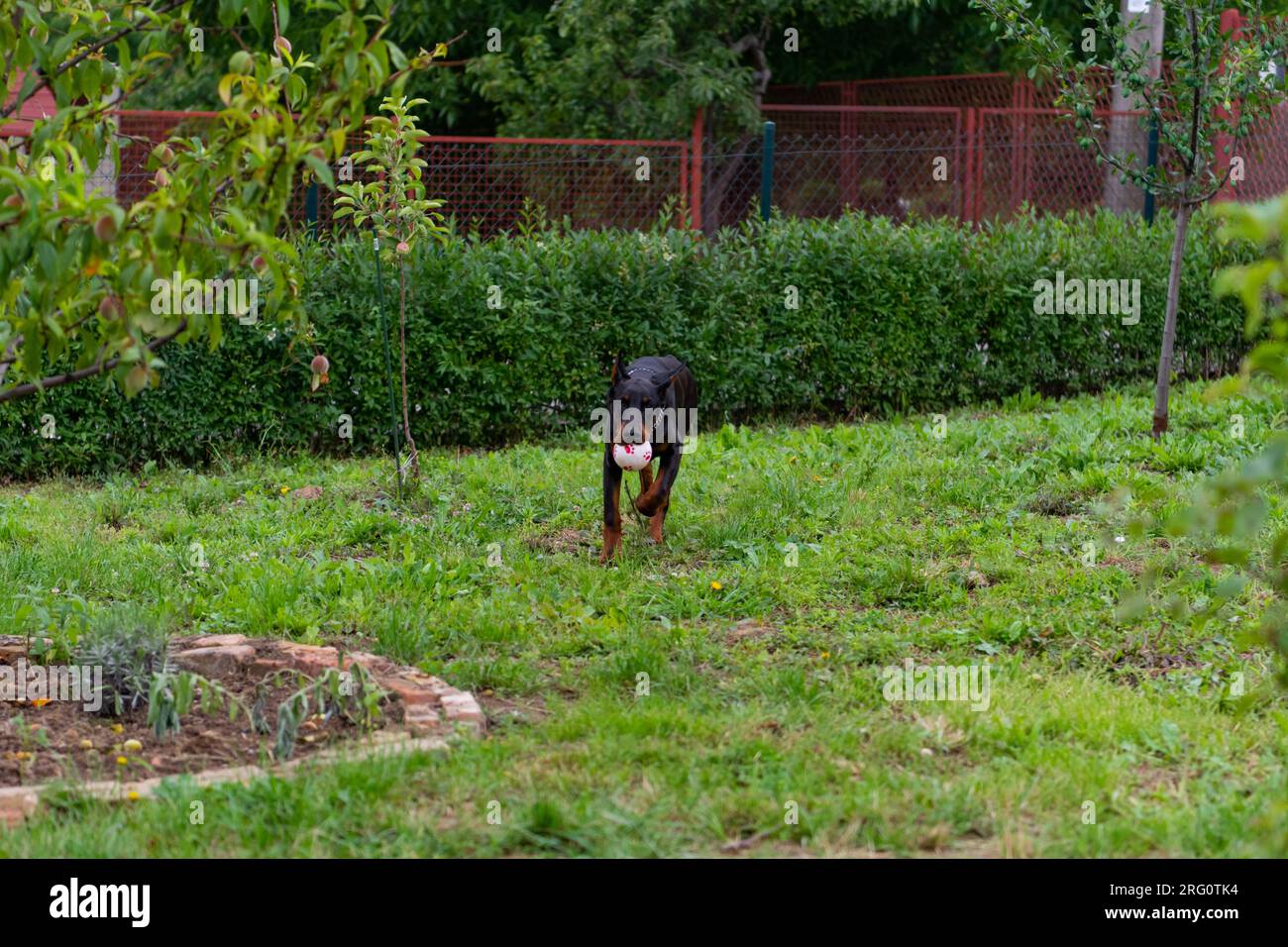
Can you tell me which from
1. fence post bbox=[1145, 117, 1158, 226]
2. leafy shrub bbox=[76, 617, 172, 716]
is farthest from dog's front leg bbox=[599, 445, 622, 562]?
fence post bbox=[1145, 117, 1158, 226]

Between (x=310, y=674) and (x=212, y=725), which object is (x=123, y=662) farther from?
(x=310, y=674)

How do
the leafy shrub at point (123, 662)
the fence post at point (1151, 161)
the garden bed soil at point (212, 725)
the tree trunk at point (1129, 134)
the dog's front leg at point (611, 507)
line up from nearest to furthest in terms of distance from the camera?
the garden bed soil at point (212, 725)
the leafy shrub at point (123, 662)
the dog's front leg at point (611, 507)
the fence post at point (1151, 161)
the tree trunk at point (1129, 134)

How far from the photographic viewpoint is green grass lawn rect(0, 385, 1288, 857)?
156 inches

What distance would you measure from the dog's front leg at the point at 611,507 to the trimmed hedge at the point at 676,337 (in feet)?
10.9

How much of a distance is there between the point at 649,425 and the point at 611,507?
54cm

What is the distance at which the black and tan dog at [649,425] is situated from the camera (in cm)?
621

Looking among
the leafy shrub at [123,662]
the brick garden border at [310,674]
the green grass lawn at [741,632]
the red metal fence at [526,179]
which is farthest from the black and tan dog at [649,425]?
the red metal fence at [526,179]

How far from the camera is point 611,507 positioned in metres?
6.61

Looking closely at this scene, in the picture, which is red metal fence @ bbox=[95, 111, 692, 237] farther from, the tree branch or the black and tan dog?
the tree branch

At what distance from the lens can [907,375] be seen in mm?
10938

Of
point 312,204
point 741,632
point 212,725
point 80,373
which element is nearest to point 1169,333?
point 741,632

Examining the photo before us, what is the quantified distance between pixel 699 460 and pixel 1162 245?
211 inches

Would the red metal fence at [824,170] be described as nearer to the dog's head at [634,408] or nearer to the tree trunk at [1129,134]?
the tree trunk at [1129,134]

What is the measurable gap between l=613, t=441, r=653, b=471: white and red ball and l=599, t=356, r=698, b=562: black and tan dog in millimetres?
27
